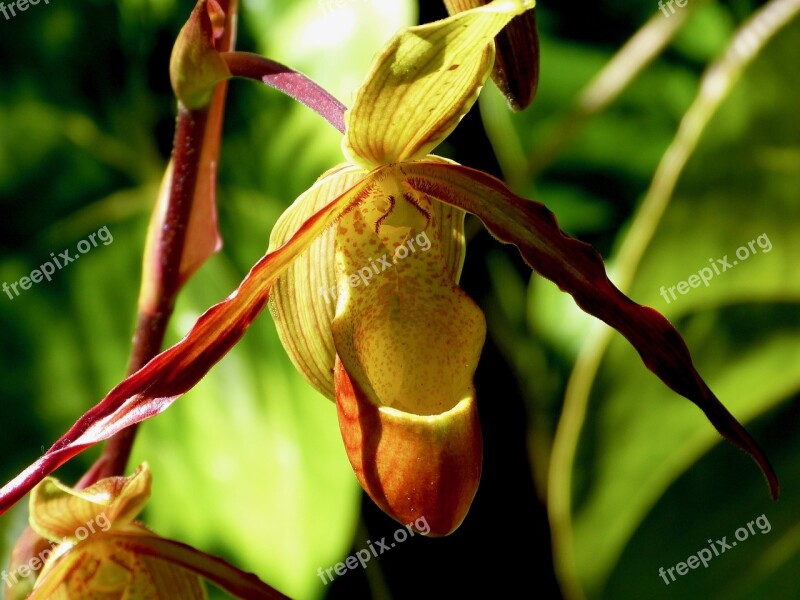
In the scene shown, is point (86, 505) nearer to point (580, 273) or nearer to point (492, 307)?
point (580, 273)

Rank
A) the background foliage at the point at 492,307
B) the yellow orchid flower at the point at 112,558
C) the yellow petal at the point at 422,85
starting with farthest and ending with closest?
the background foliage at the point at 492,307 < the yellow orchid flower at the point at 112,558 < the yellow petal at the point at 422,85

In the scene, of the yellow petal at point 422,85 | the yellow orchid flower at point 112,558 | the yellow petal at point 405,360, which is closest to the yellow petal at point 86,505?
the yellow orchid flower at point 112,558

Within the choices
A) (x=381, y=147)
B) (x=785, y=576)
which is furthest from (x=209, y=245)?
(x=785, y=576)

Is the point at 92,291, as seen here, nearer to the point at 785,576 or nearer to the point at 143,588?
the point at 143,588

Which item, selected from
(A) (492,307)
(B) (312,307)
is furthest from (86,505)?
(A) (492,307)

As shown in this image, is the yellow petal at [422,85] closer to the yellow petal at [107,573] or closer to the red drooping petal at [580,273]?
the red drooping petal at [580,273]

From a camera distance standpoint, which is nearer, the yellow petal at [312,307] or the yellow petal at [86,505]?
the yellow petal at [86,505]
